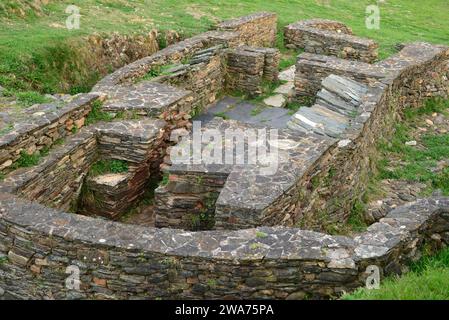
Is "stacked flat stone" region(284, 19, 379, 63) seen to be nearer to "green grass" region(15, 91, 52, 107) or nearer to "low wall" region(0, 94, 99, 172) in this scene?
"low wall" region(0, 94, 99, 172)

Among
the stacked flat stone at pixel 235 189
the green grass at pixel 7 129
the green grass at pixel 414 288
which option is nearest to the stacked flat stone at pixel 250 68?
the stacked flat stone at pixel 235 189

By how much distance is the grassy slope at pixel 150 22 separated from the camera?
11008 millimetres

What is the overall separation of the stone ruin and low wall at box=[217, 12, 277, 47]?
3.59ft

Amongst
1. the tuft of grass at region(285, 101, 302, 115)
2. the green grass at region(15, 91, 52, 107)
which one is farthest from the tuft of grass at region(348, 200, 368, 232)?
the green grass at region(15, 91, 52, 107)

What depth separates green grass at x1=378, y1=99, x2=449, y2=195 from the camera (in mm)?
11102

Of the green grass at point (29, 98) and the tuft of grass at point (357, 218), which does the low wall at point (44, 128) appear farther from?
the tuft of grass at point (357, 218)

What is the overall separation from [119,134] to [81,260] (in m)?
3.18

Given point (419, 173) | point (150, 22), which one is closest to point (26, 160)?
point (419, 173)

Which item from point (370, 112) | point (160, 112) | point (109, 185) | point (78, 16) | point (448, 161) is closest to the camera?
point (109, 185)

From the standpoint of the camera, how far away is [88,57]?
12047 mm
